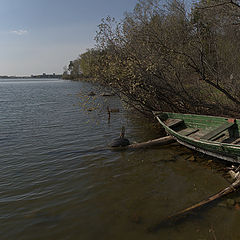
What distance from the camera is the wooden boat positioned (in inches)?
248

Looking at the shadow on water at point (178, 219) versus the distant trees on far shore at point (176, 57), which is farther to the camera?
the distant trees on far shore at point (176, 57)

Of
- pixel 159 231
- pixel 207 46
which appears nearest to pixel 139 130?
pixel 207 46

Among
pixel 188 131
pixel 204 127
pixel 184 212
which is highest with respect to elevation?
pixel 204 127

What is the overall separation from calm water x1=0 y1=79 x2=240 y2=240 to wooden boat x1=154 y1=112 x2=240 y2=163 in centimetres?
72

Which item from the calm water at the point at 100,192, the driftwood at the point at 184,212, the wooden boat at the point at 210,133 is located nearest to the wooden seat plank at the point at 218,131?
the wooden boat at the point at 210,133

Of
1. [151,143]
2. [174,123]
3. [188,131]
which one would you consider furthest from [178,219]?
[174,123]

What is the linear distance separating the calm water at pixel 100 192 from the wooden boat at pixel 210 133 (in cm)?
72

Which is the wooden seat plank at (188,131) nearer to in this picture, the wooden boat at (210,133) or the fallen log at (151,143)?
the wooden boat at (210,133)

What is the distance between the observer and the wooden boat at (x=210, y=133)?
630 centimetres

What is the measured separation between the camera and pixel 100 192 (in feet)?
20.8

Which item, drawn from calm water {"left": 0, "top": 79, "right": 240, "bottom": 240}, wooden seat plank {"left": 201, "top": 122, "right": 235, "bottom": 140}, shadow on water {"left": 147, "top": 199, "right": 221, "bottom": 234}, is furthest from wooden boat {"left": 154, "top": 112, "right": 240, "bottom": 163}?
shadow on water {"left": 147, "top": 199, "right": 221, "bottom": 234}

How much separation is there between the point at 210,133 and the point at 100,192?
427 centimetres

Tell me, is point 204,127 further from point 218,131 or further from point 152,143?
point 152,143

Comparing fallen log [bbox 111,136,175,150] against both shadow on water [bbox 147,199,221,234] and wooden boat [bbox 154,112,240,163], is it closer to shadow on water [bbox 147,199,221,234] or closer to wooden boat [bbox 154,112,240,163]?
wooden boat [bbox 154,112,240,163]
